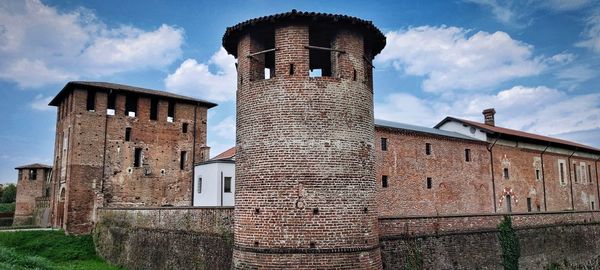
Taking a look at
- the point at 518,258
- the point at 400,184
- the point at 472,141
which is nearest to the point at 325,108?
the point at 518,258

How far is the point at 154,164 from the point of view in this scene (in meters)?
26.8

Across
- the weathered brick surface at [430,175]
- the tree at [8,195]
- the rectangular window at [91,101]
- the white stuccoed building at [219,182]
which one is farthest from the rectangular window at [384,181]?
the tree at [8,195]

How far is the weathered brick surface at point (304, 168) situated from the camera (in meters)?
9.80

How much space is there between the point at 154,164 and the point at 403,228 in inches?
707

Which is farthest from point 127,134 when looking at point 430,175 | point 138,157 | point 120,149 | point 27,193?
point 27,193

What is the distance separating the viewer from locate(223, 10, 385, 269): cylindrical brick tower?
9820 millimetres

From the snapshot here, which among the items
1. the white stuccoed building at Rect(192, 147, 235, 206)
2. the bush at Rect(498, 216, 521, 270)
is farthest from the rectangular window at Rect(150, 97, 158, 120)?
the bush at Rect(498, 216, 521, 270)

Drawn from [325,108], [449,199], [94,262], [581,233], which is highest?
[325,108]

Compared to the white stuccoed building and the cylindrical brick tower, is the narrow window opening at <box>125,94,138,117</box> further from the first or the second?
the cylindrical brick tower

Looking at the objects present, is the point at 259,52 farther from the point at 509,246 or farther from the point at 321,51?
the point at 509,246

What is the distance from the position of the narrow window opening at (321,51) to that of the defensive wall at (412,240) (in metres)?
4.63

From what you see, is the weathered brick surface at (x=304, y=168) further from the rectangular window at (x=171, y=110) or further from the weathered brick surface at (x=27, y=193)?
the weathered brick surface at (x=27, y=193)

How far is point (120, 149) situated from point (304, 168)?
61.8ft

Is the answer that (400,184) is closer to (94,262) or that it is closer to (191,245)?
(191,245)
